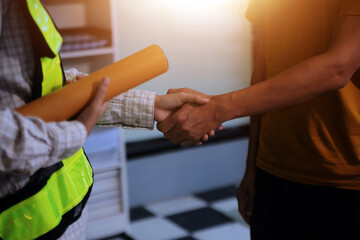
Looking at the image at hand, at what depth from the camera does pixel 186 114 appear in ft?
4.94

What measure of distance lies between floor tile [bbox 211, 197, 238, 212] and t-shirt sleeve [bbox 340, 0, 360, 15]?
7.28 ft

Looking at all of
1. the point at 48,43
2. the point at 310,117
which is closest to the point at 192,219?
the point at 310,117

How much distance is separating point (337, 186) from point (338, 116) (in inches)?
7.7

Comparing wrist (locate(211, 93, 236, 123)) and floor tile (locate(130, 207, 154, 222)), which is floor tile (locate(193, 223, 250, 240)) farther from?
wrist (locate(211, 93, 236, 123))

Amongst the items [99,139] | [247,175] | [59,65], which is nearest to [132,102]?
[59,65]

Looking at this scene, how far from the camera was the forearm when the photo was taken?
0.85m

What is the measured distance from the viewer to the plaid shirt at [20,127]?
0.86 m

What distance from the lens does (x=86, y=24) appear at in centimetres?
301

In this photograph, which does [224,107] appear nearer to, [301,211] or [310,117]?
[310,117]

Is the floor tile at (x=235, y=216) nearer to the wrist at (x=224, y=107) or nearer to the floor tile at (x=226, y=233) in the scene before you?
the floor tile at (x=226, y=233)

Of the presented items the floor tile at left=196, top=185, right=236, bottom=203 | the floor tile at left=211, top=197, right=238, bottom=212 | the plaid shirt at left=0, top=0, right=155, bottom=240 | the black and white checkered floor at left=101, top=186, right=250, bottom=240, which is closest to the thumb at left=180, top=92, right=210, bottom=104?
the plaid shirt at left=0, top=0, right=155, bottom=240

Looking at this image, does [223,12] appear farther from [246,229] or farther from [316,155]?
[316,155]

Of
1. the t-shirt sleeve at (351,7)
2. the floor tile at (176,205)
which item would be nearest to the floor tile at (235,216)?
the floor tile at (176,205)

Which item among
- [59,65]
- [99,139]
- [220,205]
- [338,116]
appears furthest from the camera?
[220,205]
